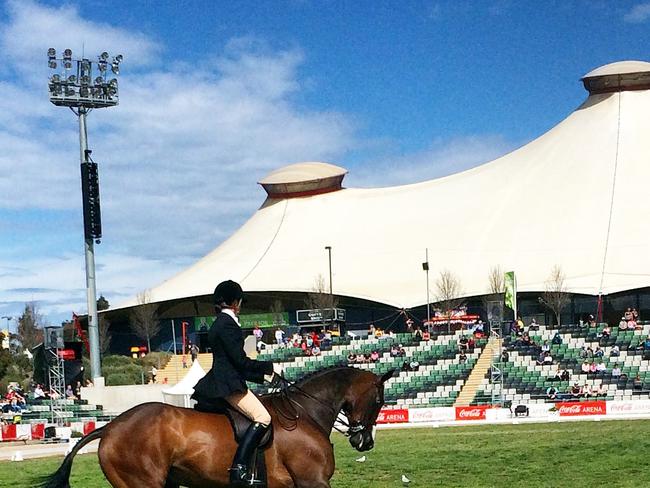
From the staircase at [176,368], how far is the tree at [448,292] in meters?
16.0

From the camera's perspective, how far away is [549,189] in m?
82.8

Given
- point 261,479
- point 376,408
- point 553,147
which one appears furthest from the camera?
point 553,147

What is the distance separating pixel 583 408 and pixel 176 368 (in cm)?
3192

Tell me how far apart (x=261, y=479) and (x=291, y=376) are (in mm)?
40449

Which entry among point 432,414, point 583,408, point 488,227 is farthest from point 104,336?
point 583,408

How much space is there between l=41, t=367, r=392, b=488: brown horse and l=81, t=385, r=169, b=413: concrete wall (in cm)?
3963

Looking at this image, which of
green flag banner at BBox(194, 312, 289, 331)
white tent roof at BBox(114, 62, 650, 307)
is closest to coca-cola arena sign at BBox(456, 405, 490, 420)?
white tent roof at BBox(114, 62, 650, 307)

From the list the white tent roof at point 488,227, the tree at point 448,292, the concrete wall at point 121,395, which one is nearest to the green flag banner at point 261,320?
the white tent roof at point 488,227

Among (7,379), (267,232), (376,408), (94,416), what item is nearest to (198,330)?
(267,232)

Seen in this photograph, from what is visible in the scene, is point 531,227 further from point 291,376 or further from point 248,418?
point 248,418

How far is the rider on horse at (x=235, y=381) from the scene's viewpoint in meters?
10.2

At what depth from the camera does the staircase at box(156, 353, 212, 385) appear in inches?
2389

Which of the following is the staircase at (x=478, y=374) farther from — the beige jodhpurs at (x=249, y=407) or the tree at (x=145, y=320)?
the tree at (x=145, y=320)

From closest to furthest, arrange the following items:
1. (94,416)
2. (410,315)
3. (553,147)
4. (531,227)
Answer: (94,416), (410,315), (531,227), (553,147)
